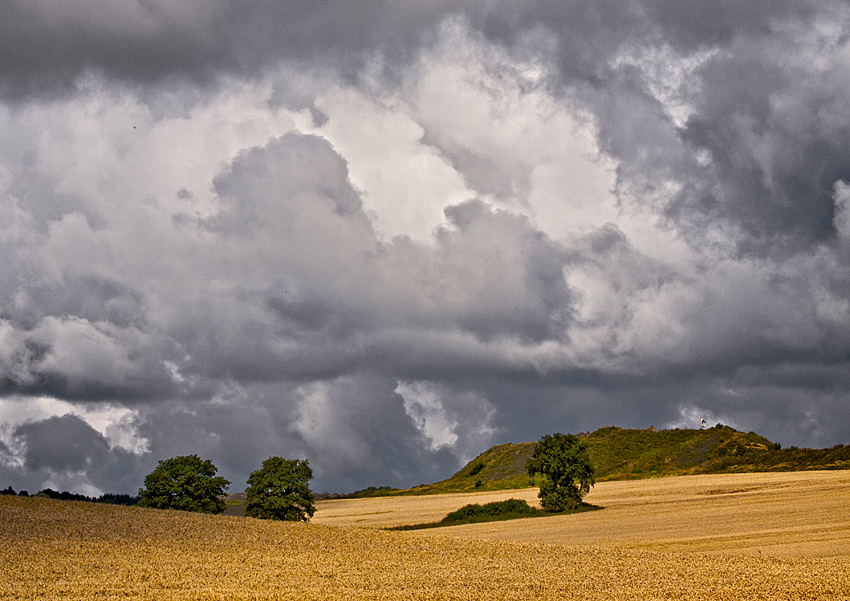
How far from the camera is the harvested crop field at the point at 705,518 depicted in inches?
1902

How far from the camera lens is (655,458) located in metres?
152

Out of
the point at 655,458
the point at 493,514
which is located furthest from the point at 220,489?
the point at 655,458

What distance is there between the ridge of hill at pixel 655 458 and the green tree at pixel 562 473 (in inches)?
2075

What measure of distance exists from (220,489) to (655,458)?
104m

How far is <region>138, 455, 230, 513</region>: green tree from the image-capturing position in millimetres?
67875

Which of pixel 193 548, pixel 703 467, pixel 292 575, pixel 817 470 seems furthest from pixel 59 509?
pixel 703 467

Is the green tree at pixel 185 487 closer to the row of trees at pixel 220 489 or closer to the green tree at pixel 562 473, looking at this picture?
the row of trees at pixel 220 489

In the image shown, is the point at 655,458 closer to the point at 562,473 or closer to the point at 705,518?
the point at 562,473

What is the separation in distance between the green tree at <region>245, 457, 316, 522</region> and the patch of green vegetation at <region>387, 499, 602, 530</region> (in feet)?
43.2

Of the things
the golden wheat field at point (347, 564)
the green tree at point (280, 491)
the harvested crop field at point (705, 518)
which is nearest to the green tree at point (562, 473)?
the harvested crop field at point (705, 518)

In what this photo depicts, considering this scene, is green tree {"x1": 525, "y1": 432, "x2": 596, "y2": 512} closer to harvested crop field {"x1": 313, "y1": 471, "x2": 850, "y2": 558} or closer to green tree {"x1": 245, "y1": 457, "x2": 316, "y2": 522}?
harvested crop field {"x1": 313, "y1": 471, "x2": 850, "y2": 558}

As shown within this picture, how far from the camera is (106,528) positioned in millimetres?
51969

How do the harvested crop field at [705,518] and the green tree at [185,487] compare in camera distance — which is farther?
the green tree at [185,487]

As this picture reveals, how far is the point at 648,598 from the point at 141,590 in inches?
776
